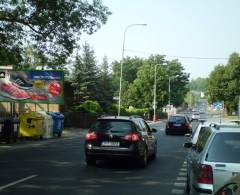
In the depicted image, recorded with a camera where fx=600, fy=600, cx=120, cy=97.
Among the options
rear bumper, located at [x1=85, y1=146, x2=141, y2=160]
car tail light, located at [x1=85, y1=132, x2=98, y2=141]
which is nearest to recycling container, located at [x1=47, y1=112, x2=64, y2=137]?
car tail light, located at [x1=85, y1=132, x2=98, y2=141]

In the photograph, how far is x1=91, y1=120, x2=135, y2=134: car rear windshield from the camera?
17094 mm

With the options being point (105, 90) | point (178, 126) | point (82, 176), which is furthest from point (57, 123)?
point (105, 90)

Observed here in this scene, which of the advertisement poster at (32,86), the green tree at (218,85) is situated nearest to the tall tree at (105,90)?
the advertisement poster at (32,86)

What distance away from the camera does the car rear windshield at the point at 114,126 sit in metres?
17.1

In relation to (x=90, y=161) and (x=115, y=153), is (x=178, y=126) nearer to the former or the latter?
(x=90, y=161)

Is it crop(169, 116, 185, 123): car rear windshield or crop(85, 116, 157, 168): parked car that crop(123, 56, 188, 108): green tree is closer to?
crop(169, 116, 185, 123): car rear windshield

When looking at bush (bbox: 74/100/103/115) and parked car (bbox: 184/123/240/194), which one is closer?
parked car (bbox: 184/123/240/194)

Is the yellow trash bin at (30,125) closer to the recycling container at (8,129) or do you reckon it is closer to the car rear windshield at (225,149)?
the recycling container at (8,129)

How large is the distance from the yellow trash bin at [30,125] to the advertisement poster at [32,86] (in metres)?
4.36

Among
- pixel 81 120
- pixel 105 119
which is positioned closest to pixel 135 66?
pixel 81 120

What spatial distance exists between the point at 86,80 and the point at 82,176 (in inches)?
1927

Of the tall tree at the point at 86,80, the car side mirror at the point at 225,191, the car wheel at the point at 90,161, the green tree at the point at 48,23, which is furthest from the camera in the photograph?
the tall tree at the point at 86,80

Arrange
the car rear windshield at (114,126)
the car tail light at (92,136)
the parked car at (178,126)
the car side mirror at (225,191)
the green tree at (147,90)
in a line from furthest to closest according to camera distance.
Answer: the green tree at (147,90) → the parked car at (178,126) → the car rear windshield at (114,126) → the car tail light at (92,136) → the car side mirror at (225,191)

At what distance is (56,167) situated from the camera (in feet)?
54.4
